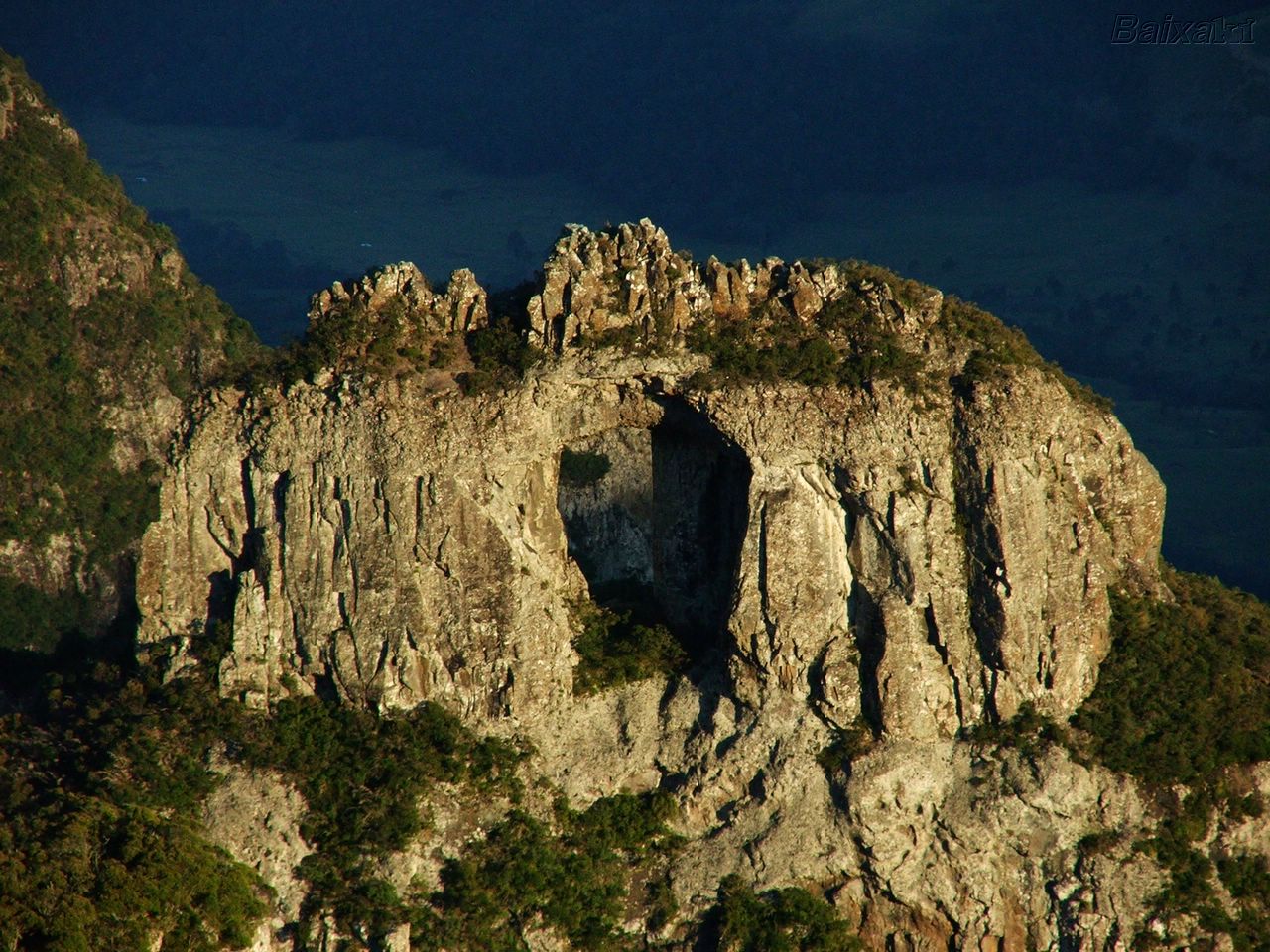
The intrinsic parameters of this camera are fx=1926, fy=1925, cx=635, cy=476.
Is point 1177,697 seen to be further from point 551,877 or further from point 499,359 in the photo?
point 499,359

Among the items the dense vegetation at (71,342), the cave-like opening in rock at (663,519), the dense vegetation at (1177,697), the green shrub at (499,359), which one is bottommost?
the dense vegetation at (1177,697)

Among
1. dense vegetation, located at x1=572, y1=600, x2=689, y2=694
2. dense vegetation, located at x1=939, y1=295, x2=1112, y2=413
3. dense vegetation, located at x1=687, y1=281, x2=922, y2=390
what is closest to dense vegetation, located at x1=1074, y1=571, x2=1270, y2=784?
dense vegetation, located at x1=939, y1=295, x2=1112, y2=413

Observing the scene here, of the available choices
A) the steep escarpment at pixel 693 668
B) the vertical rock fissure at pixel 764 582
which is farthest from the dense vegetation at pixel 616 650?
the vertical rock fissure at pixel 764 582

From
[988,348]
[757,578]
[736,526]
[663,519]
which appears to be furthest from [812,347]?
[663,519]

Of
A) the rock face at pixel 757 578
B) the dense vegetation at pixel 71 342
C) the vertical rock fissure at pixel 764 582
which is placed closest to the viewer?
the rock face at pixel 757 578

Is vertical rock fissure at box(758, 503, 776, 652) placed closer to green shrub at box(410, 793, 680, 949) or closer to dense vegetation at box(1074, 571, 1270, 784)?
green shrub at box(410, 793, 680, 949)

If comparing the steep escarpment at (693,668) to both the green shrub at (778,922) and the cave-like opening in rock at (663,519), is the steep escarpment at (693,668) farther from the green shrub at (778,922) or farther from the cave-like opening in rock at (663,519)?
the cave-like opening in rock at (663,519)

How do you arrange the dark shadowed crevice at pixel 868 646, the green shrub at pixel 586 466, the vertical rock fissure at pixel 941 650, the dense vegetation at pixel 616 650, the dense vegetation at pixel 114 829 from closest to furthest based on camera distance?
1. the dense vegetation at pixel 114 829
2. the vertical rock fissure at pixel 941 650
3. the dark shadowed crevice at pixel 868 646
4. the dense vegetation at pixel 616 650
5. the green shrub at pixel 586 466
